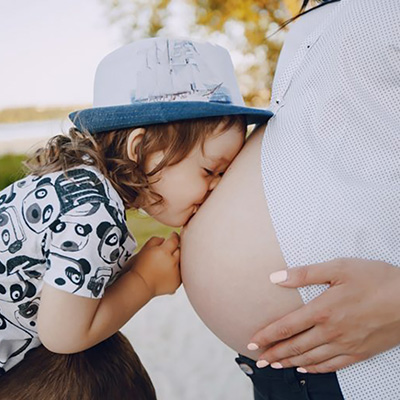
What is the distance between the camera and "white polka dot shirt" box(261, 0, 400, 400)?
102 centimetres

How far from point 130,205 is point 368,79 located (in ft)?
1.81

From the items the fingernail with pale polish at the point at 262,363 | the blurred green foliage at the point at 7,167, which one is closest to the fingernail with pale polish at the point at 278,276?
the fingernail with pale polish at the point at 262,363

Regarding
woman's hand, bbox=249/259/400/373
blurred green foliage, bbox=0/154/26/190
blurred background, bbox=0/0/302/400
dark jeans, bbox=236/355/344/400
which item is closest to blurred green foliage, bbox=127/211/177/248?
blurred background, bbox=0/0/302/400

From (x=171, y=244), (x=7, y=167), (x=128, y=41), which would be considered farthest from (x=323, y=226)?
(x=128, y=41)

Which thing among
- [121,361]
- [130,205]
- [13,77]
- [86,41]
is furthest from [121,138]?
[13,77]

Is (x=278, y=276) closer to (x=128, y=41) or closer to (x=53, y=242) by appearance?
(x=53, y=242)

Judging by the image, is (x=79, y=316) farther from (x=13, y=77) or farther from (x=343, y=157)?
(x=13, y=77)

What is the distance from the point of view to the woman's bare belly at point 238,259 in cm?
111

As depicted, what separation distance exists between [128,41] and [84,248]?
5946 mm

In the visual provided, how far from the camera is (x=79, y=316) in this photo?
1118 millimetres

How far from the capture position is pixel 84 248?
1.10m

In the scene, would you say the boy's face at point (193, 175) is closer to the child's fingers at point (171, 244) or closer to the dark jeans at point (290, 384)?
the child's fingers at point (171, 244)

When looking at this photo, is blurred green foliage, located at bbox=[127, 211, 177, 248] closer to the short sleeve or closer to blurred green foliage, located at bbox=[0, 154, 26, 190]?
blurred green foliage, located at bbox=[0, 154, 26, 190]

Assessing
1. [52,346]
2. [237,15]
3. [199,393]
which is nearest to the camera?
[52,346]
